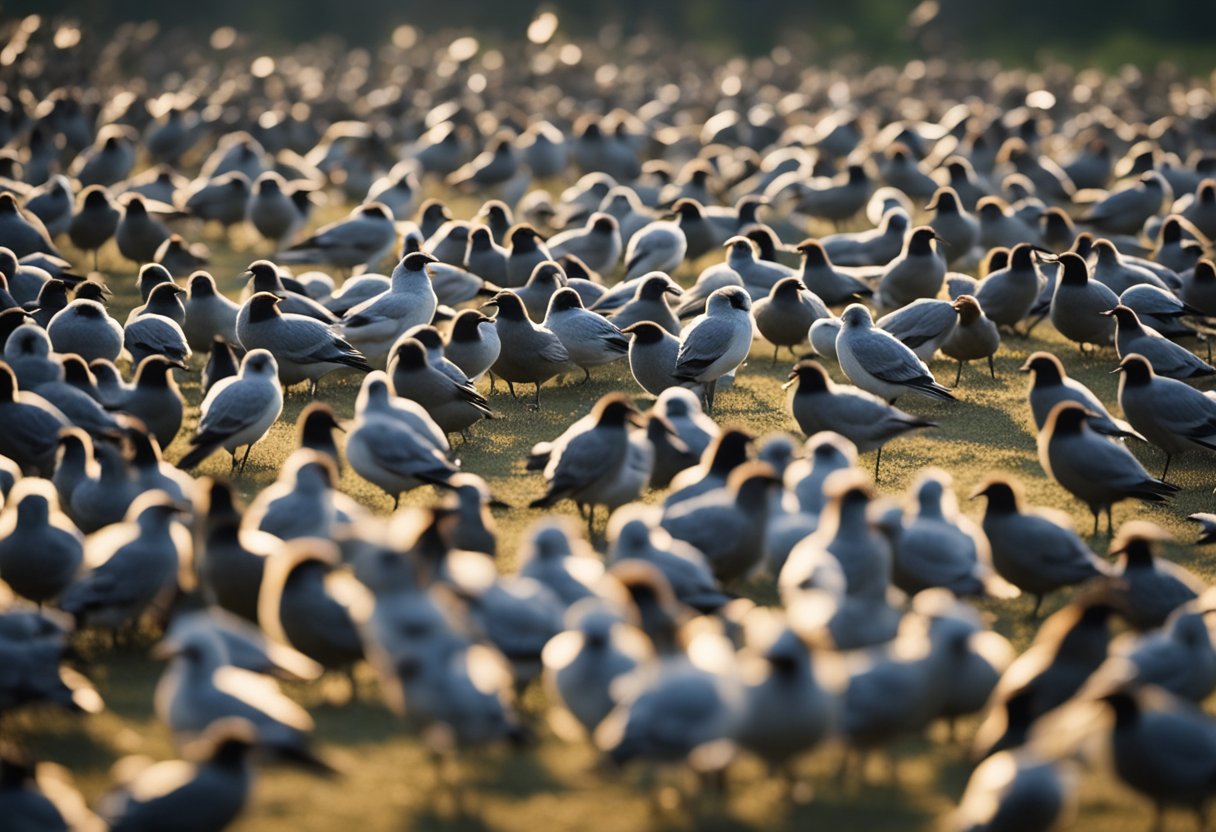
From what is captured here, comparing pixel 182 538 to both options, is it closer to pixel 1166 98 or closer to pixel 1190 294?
pixel 1190 294

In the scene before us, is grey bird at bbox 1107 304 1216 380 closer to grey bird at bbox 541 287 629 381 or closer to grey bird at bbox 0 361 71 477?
grey bird at bbox 541 287 629 381

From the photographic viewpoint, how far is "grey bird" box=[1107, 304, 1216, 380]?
9878 millimetres

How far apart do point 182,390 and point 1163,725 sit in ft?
25.8

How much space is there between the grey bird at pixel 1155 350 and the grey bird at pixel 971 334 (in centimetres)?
102

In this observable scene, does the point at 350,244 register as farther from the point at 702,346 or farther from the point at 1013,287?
the point at 1013,287

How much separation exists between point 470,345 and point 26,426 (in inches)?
118

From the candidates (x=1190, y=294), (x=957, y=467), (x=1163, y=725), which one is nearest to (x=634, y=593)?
(x=1163, y=725)

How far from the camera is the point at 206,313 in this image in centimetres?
1083

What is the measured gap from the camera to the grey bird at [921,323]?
418 inches

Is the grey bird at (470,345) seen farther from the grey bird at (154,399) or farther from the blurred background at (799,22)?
the blurred background at (799,22)

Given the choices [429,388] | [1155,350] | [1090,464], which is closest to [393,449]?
[429,388]

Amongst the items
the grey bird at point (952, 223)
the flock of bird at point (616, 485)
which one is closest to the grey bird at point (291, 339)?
the flock of bird at point (616, 485)

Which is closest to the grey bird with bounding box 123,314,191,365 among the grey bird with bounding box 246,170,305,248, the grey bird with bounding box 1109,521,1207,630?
the grey bird with bounding box 246,170,305,248

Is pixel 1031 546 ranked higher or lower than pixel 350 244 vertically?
lower
